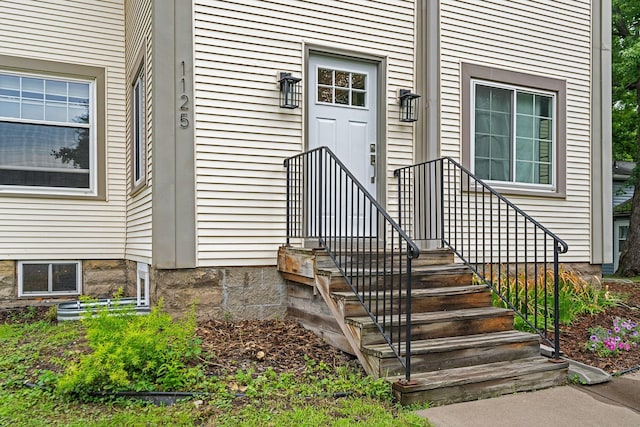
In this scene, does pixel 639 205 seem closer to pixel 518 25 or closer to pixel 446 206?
pixel 518 25

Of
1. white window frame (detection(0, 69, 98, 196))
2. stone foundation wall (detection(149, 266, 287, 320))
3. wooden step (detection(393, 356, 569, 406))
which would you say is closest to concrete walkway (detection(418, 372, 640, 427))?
wooden step (detection(393, 356, 569, 406))

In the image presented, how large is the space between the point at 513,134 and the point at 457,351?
12.6 ft

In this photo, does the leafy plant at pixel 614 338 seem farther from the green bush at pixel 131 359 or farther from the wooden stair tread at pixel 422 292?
the green bush at pixel 131 359

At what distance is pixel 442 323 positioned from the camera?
4074mm

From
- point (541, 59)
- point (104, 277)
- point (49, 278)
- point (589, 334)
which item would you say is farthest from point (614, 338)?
point (49, 278)

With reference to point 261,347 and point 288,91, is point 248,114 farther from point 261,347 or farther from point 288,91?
point 261,347

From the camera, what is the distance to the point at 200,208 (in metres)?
5.00

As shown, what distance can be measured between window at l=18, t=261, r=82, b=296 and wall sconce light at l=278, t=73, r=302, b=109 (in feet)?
11.6

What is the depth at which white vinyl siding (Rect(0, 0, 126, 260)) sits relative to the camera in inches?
250

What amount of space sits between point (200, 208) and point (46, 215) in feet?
8.85

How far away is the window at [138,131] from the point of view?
565 cm

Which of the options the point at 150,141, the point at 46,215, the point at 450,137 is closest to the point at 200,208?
the point at 150,141

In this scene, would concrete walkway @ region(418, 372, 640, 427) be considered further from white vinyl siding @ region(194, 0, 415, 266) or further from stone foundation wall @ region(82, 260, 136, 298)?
stone foundation wall @ region(82, 260, 136, 298)

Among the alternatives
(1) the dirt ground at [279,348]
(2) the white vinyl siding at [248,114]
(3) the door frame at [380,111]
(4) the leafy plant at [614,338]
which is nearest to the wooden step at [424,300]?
(1) the dirt ground at [279,348]
